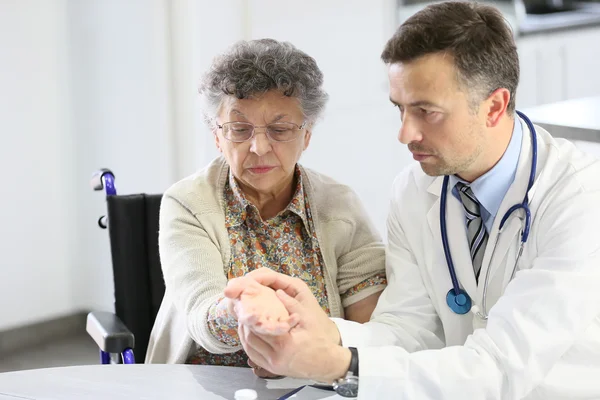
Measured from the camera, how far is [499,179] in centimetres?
163

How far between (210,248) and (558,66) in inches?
150

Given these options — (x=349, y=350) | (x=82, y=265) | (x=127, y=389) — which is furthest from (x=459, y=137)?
(x=82, y=265)

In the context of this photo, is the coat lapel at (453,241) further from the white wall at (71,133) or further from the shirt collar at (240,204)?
the white wall at (71,133)

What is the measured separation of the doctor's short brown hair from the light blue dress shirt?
114 millimetres

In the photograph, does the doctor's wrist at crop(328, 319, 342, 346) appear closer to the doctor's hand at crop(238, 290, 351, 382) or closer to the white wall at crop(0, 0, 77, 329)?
the doctor's hand at crop(238, 290, 351, 382)

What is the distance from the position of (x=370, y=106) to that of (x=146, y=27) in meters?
1.19

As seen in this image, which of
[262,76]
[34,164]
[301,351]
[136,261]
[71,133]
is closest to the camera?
[301,351]

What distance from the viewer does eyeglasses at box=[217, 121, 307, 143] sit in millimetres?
1835

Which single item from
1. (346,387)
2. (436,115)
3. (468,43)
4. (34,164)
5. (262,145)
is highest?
(468,43)

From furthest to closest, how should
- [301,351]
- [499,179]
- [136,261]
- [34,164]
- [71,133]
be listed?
[71,133]
[34,164]
[136,261]
[499,179]
[301,351]

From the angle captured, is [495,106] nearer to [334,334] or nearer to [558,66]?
[334,334]

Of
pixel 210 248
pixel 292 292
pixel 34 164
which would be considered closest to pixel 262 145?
pixel 210 248

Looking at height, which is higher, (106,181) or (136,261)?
(106,181)

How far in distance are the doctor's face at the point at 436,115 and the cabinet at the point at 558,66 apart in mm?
3467
